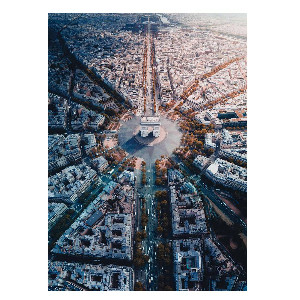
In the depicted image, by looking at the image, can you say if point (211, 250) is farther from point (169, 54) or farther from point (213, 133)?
point (169, 54)

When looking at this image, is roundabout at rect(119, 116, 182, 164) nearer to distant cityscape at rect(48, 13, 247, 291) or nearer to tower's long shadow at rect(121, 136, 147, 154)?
tower's long shadow at rect(121, 136, 147, 154)

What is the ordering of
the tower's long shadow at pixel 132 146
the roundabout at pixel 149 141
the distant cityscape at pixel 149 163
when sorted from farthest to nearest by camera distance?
the tower's long shadow at pixel 132 146, the roundabout at pixel 149 141, the distant cityscape at pixel 149 163

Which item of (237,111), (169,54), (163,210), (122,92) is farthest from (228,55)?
(163,210)

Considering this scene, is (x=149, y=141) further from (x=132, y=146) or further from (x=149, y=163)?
(x=149, y=163)

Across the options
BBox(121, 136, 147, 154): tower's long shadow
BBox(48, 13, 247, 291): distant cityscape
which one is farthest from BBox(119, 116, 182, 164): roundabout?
BBox(48, 13, 247, 291): distant cityscape

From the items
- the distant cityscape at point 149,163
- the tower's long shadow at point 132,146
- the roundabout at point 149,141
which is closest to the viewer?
the distant cityscape at point 149,163

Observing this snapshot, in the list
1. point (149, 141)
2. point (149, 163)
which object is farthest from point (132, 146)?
point (149, 163)

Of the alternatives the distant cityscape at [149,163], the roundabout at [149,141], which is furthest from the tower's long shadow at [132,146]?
the distant cityscape at [149,163]

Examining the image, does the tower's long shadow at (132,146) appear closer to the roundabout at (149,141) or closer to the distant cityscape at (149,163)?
the roundabout at (149,141)
